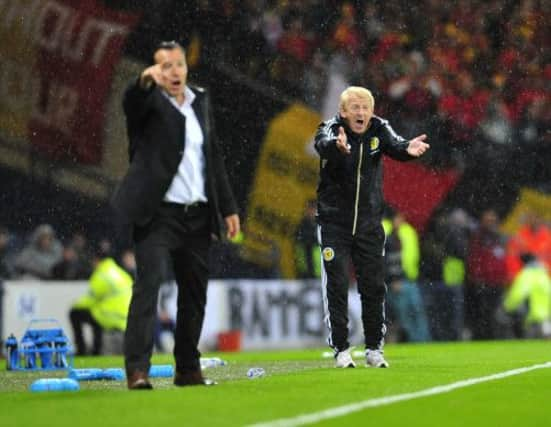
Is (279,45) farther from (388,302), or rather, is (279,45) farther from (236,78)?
(388,302)

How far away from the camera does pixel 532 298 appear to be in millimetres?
19125

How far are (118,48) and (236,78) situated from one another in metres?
1.71

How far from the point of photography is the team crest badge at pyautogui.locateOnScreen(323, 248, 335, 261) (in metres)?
9.73

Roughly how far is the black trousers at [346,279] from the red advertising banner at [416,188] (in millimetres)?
10761

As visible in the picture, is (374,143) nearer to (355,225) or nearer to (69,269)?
(355,225)

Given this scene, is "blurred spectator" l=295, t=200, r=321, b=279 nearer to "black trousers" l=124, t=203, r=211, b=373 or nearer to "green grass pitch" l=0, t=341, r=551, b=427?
"green grass pitch" l=0, t=341, r=551, b=427

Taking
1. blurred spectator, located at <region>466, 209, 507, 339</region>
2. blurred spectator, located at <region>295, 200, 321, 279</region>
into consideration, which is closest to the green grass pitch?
blurred spectator, located at <region>466, 209, 507, 339</region>

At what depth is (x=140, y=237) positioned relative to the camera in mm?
7258

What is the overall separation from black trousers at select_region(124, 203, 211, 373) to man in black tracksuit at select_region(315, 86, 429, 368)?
2.31m

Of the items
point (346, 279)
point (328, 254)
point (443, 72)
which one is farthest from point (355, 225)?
point (443, 72)

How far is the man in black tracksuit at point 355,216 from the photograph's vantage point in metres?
9.64

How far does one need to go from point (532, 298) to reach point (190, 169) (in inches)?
489

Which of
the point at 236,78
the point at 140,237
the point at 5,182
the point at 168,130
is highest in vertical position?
the point at 236,78

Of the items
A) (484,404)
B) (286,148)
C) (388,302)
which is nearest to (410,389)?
(484,404)
